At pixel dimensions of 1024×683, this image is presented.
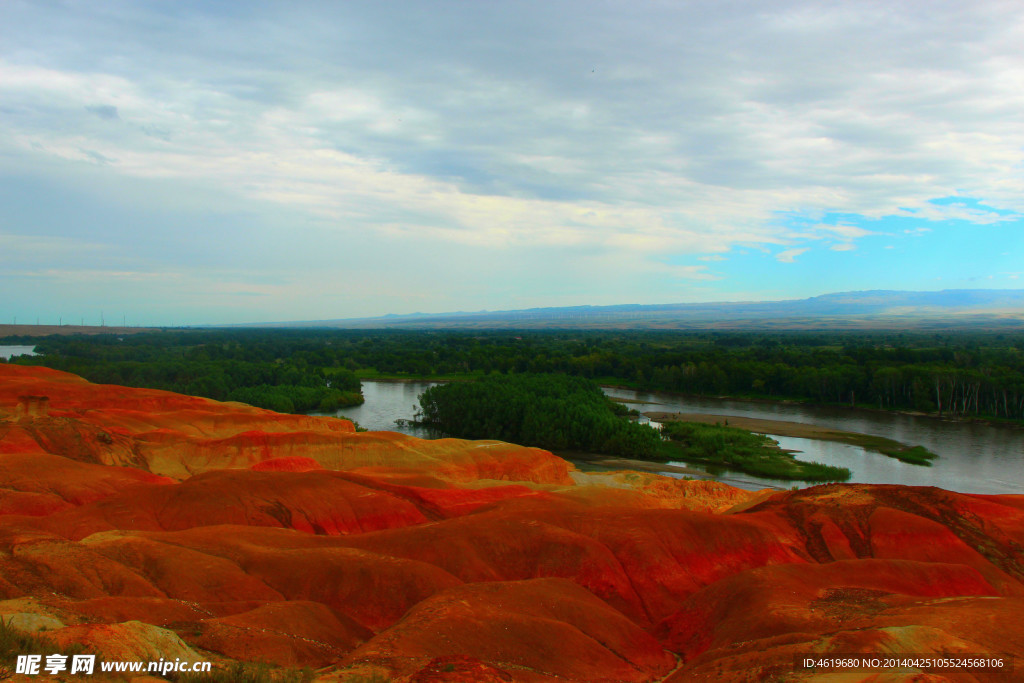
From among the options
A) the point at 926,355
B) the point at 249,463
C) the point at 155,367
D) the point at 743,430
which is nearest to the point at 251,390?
the point at 155,367

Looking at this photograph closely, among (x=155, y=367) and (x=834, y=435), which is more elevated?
(x=155, y=367)

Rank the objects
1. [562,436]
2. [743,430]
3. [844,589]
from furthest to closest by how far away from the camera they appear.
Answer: [743,430] → [562,436] → [844,589]

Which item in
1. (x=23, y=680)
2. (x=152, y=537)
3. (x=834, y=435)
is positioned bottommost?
(x=834, y=435)

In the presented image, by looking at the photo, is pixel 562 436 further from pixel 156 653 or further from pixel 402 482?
pixel 156 653

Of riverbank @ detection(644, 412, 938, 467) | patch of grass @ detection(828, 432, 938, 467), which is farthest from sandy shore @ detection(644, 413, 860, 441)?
patch of grass @ detection(828, 432, 938, 467)

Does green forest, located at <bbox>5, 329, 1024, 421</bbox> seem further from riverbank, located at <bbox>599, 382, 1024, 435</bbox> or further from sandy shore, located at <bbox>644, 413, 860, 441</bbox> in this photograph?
sandy shore, located at <bbox>644, 413, 860, 441</bbox>

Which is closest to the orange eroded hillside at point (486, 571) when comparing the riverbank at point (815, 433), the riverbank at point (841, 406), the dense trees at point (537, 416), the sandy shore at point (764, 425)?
the dense trees at point (537, 416)

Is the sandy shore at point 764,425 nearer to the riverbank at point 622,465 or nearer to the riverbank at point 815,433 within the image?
the riverbank at point 815,433
